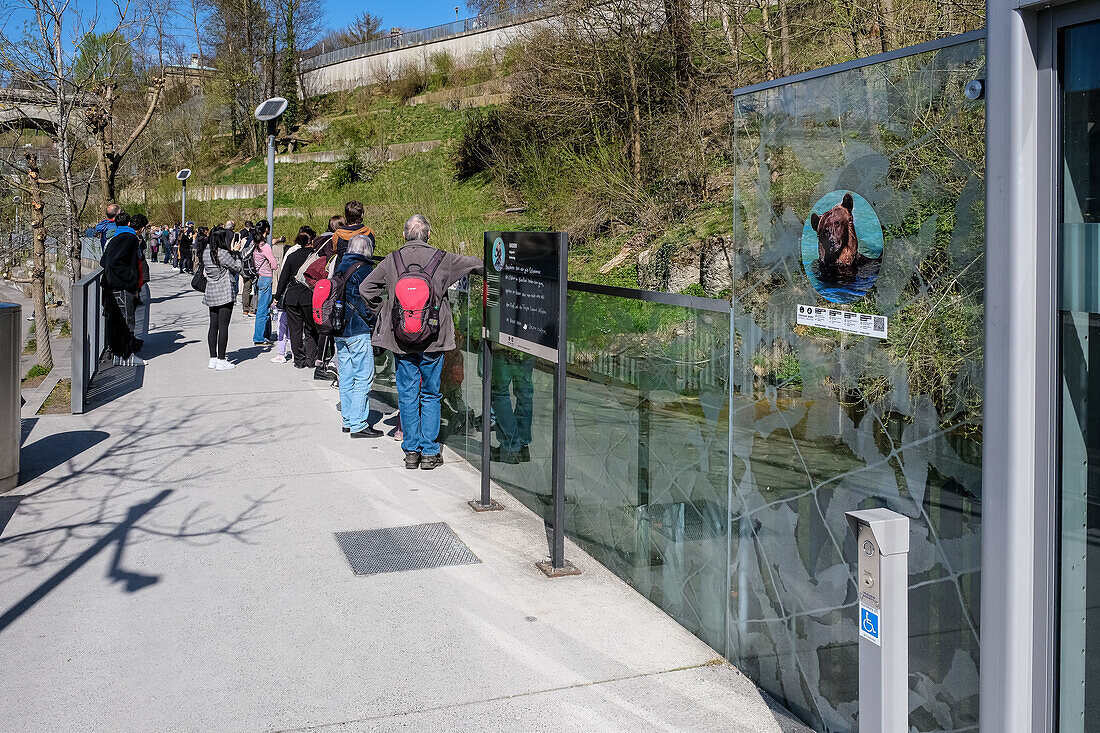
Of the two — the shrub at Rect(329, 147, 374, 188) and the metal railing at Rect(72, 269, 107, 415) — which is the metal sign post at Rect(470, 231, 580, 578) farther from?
the shrub at Rect(329, 147, 374, 188)

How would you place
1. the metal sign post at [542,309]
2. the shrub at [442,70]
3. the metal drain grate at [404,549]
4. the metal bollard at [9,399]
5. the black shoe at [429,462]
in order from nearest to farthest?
the metal sign post at [542,309] < the metal drain grate at [404,549] < the metal bollard at [9,399] < the black shoe at [429,462] < the shrub at [442,70]

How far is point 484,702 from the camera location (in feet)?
13.8

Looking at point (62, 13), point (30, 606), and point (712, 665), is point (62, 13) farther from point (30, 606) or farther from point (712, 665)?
point (712, 665)

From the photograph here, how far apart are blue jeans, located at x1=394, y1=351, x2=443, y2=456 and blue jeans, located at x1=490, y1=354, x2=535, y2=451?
2.00 ft

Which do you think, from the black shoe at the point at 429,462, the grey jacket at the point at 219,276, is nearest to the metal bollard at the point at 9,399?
the black shoe at the point at 429,462

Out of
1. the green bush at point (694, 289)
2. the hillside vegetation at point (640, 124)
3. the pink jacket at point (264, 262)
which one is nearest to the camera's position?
the pink jacket at point (264, 262)

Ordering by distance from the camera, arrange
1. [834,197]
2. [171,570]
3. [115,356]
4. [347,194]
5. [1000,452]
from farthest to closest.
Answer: [347,194], [115,356], [171,570], [834,197], [1000,452]

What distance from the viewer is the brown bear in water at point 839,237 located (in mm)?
3521

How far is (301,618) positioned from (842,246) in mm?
3186

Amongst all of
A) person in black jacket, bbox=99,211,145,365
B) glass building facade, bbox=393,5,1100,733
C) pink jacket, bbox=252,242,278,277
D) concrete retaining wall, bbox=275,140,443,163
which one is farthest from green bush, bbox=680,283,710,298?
concrete retaining wall, bbox=275,140,443,163

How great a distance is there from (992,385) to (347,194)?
159ft

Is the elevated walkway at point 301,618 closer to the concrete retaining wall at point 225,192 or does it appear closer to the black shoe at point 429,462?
the black shoe at point 429,462

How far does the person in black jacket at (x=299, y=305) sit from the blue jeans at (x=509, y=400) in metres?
4.67

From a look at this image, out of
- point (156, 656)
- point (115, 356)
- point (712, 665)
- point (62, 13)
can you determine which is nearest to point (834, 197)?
point (712, 665)
